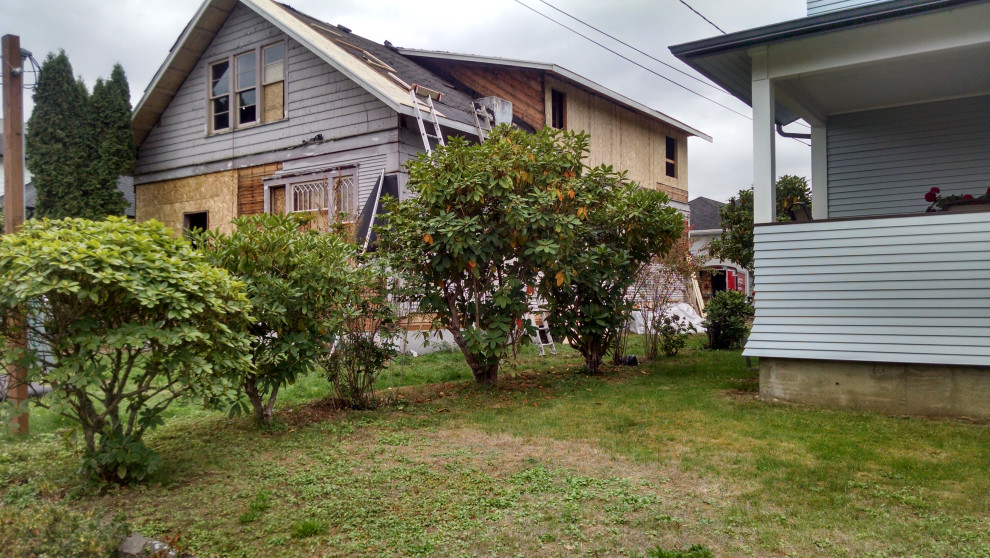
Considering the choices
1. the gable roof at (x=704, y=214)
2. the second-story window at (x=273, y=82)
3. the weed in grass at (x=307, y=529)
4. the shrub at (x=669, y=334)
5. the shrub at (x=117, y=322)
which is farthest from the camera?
the gable roof at (x=704, y=214)

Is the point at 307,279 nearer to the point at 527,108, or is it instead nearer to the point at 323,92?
the point at 323,92

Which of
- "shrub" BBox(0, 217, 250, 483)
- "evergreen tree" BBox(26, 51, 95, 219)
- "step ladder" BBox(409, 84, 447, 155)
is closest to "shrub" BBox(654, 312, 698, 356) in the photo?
"step ladder" BBox(409, 84, 447, 155)

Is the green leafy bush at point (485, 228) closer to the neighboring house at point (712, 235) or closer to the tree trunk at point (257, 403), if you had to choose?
the tree trunk at point (257, 403)

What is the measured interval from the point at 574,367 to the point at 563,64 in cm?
932

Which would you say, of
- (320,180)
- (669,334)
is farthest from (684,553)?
(320,180)

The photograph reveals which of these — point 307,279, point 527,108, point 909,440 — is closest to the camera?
point 909,440

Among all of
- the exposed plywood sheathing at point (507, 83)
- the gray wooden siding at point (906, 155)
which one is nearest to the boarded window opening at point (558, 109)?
the exposed plywood sheathing at point (507, 83)

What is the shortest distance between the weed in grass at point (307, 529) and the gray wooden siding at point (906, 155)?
928 cm

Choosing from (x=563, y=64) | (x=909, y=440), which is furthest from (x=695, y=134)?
(x=909, y=440)

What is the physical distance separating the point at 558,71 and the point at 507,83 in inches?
51.5

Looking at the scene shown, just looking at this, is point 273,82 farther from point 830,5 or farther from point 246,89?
point 830,5

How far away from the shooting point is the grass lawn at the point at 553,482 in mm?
3533

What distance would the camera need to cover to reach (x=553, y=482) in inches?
174

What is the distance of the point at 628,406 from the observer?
693 centimetres
